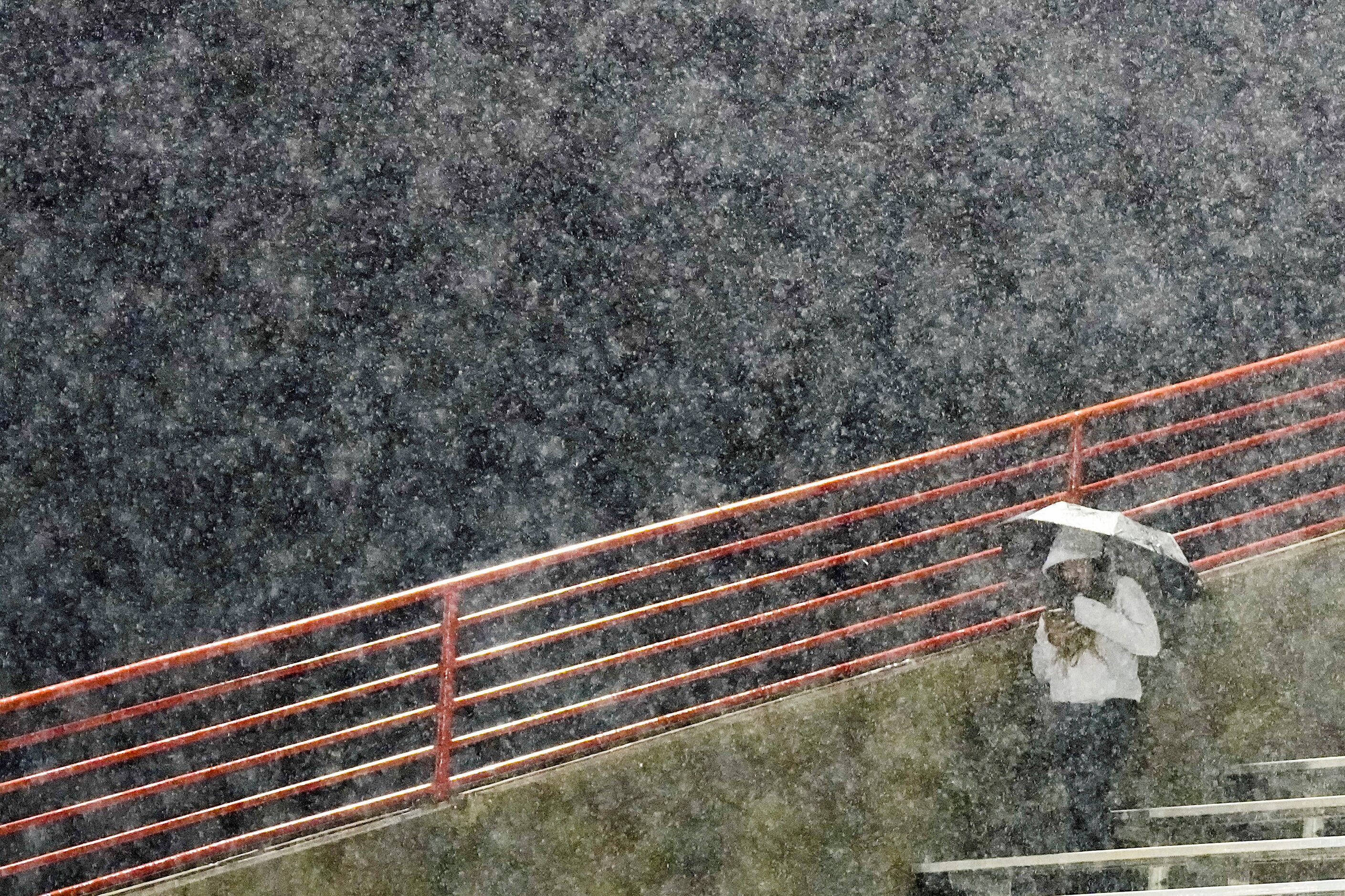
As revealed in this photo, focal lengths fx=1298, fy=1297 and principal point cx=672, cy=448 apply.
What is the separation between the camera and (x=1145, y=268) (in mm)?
10656

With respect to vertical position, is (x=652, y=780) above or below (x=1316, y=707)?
below

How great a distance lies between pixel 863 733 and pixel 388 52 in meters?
6.69

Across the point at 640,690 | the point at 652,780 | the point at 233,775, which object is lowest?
the point at 652,780

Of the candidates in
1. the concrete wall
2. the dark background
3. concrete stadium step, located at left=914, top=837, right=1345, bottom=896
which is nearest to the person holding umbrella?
the concrete wall

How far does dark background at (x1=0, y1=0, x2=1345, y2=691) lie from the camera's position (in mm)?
9234

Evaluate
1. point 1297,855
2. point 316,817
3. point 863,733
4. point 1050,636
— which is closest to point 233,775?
point 316,817

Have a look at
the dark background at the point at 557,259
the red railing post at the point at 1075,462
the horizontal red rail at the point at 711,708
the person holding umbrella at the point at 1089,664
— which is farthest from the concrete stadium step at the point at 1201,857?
the dark background at the point at 557,259

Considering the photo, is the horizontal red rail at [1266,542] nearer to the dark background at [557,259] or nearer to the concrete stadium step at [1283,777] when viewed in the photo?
the concrete stadium step at [1283,777]

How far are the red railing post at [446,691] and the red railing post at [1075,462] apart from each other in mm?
2634

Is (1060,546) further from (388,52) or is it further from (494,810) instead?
(388,52)

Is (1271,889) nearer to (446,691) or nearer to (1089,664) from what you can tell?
(1089,664)

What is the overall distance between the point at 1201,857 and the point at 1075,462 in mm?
1967

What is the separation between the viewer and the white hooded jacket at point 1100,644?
14.1 feet

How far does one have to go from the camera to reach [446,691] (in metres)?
4.75
